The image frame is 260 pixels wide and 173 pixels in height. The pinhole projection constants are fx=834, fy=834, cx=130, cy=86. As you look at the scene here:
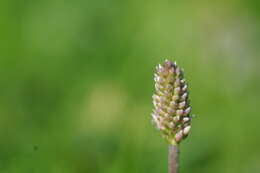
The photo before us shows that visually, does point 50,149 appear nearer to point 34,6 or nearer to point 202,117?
point 202,117

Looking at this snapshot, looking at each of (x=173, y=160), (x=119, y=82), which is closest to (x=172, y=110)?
(x=173, y=160)

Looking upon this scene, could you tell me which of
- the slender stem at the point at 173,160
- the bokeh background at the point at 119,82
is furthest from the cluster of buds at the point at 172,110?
the bokeh background at the point at 119,82

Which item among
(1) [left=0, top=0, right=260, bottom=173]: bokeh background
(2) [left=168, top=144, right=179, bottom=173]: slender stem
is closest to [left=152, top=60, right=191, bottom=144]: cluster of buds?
(2) [left=168, top=144, right=179, bottom=173]: slender stem

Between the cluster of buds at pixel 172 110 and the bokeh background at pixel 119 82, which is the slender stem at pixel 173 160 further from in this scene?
the bokeh background at pixel 119 82

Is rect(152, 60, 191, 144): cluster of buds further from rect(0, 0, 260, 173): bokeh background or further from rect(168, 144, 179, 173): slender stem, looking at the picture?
rect(0, 0, 260, 173): bokeh background

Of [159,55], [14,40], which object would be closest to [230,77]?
[159,55]
